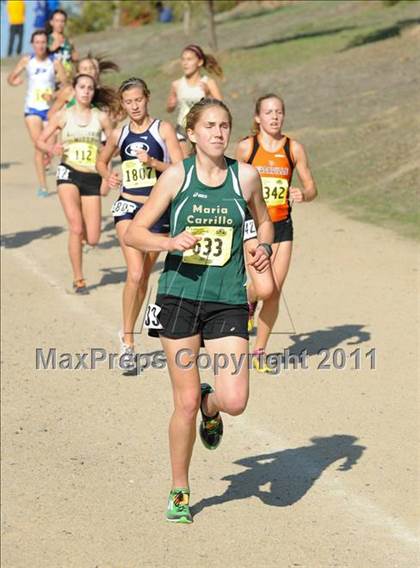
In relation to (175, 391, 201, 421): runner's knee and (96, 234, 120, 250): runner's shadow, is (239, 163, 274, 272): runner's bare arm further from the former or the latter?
(96, 234, 120, 250): runner's shadow

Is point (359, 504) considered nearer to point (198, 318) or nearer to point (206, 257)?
point (198, 318)

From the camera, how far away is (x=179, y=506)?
8.09m

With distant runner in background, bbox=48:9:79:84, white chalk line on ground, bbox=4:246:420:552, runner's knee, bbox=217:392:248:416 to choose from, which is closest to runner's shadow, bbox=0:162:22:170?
distant runner in background, bbox=48:9:79:84

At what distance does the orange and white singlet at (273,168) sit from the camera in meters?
10.6

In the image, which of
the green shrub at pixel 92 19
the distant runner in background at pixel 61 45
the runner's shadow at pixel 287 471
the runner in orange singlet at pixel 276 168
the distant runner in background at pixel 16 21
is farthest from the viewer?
the green shrub at pixel 92 19

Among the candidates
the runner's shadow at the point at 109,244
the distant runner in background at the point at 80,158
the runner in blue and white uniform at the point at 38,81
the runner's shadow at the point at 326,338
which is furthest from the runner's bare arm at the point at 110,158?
the runner in blue and white uniform at the point at 38,81

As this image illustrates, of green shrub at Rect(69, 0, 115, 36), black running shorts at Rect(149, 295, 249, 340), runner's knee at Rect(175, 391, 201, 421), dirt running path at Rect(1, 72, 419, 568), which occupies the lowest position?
dirt running path at Rect(1, 72, 419, 568)

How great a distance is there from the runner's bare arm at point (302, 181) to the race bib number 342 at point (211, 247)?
2728 millimetres

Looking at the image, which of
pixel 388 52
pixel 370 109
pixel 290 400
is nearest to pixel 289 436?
pixel 290 400

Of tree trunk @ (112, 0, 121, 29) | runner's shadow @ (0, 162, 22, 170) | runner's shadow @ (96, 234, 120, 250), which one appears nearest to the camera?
runner's shadow @ (96, 234, 120, 250)

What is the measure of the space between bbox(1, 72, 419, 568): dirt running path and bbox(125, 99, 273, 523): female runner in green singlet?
1.02m

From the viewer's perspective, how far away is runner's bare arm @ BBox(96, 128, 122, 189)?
11.2 meters

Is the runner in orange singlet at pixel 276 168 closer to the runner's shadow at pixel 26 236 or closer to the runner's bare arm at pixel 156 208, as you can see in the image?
the runner's bare arm at pixel 156 208

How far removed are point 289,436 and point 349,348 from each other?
7.17 ft
